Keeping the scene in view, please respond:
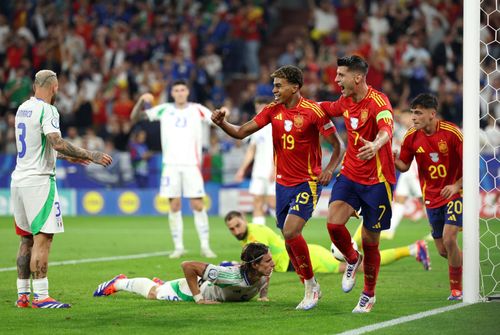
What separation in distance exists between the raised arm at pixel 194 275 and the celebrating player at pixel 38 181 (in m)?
1.27

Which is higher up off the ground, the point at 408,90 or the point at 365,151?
the point at 408,90

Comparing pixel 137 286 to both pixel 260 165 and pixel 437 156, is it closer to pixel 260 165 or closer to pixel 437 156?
pixel 437 156

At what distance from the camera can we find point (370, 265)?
30.1ft

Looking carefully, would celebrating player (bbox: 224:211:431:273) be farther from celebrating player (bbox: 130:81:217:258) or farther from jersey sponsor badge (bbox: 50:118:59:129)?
jersey sponsor badge (bbox: 50:118:59:129)

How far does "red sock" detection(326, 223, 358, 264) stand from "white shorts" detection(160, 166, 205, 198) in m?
6.08

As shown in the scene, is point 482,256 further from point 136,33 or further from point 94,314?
point 136,33

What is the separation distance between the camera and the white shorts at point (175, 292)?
9.98 meters

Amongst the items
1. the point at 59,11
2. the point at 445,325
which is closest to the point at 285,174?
the point at 445,325

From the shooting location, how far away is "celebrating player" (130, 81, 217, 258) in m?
15.2

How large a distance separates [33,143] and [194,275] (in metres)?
2.07

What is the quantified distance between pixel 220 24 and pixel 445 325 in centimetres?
2221

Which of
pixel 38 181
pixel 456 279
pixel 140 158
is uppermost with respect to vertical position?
pixel 140 158

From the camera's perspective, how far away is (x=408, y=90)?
25078 millimetres

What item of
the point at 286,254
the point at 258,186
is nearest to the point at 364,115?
the point at 286,254
